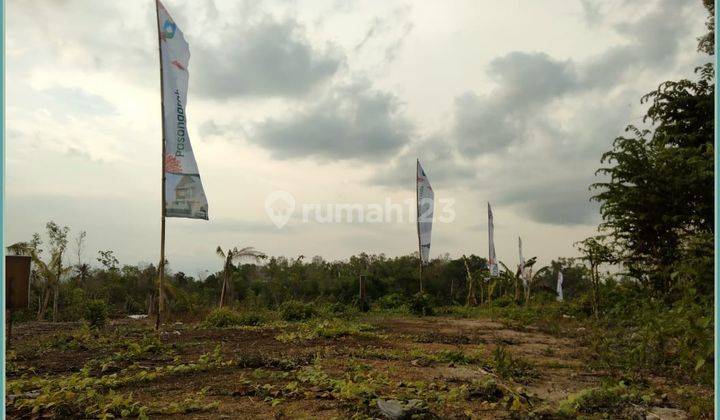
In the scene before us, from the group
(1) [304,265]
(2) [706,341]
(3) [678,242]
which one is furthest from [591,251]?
(1) [304,265]

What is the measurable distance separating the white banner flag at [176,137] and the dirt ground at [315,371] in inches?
97.6

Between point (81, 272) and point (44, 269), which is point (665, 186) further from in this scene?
point (81, 272)

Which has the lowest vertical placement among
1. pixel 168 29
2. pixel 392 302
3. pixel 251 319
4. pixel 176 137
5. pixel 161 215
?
pixel 392 302

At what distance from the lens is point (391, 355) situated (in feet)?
23.7

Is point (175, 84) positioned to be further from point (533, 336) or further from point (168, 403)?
point (533, 336)

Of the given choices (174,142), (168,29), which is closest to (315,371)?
(174,142)

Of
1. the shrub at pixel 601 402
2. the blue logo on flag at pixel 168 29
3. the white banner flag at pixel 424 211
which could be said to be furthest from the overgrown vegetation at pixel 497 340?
the blue logo on flag at pixel 168 29

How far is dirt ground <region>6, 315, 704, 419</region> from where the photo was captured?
14.4 ft

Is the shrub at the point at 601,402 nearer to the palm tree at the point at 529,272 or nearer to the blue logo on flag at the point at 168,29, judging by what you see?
the blue logo on flag at the point at 168,29

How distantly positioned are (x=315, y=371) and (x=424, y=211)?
1346 centimetres

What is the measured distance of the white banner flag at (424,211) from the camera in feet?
60.9

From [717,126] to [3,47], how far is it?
4.85 metres

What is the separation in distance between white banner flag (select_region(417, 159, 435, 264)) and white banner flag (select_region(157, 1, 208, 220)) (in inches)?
375

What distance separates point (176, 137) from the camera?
10.6 m
